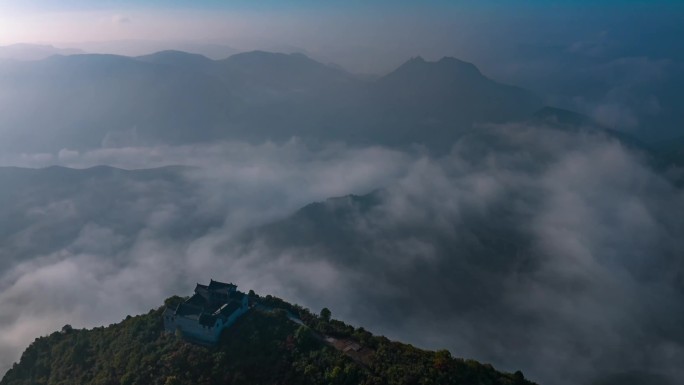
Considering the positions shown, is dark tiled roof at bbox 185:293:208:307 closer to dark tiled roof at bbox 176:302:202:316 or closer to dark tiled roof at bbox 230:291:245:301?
dark tiled roof at bbox 176:302:202:316

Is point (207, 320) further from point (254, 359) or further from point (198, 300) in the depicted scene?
point (254, 359)

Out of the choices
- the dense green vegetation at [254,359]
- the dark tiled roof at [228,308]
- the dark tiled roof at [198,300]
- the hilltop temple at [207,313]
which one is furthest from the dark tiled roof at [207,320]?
the dark tiled roof at [198,300]

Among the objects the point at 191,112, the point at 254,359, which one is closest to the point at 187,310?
the point at 254,359

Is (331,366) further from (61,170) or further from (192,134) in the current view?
(192,134)

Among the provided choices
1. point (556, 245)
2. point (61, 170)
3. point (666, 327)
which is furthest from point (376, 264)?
point (61, 170)

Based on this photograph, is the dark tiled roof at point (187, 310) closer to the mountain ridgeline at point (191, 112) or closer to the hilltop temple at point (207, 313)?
the hilltop temple at point (207, 313)

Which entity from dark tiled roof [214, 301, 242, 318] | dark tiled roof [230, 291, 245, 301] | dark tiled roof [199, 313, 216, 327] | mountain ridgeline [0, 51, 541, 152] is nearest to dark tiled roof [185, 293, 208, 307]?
dark tiled roof [230, 291, 245, 301]

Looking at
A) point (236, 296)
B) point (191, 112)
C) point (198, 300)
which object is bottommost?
point (198, 300)
